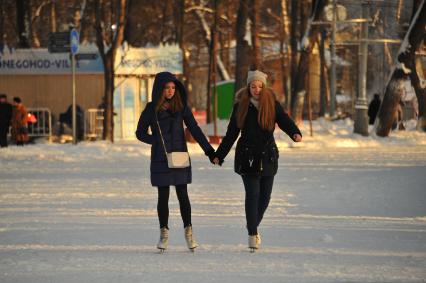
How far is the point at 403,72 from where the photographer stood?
104ft

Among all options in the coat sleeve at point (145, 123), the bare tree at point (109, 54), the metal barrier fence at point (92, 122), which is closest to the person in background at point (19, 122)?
the bare tree at point (109, 54)

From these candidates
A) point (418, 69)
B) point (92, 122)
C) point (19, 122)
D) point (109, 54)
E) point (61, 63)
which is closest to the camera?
point (19, 122)

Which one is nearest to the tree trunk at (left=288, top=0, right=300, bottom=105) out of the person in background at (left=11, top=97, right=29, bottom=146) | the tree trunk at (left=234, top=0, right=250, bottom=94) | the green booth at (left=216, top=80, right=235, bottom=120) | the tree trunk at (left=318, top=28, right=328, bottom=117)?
the green booth at (left=216, top=80, right=235, bottom=120)

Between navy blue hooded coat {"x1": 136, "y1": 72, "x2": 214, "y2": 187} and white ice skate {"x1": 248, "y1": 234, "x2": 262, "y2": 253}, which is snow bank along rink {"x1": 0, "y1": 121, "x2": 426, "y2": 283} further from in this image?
navy blue hooded coat {"x1": 136, "y1": 72, "x2": 214, "y2": 187}

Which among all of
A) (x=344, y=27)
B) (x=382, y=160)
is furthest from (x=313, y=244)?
(x=344, y=27)

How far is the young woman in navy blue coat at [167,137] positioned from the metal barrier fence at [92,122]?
939 inches

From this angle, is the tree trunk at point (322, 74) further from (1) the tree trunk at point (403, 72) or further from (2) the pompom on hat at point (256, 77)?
(2) the pompom on hat at point (256, 77)

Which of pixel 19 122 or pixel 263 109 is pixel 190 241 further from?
pixel 19 122

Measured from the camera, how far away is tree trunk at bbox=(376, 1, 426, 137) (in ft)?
102

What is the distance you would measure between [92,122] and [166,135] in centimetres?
2439

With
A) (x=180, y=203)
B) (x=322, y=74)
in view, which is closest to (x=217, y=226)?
(x=180, y=203)

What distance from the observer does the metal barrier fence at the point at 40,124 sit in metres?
32.6

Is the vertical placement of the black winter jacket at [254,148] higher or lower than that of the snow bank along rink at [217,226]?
higher

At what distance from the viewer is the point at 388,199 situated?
13781mm
